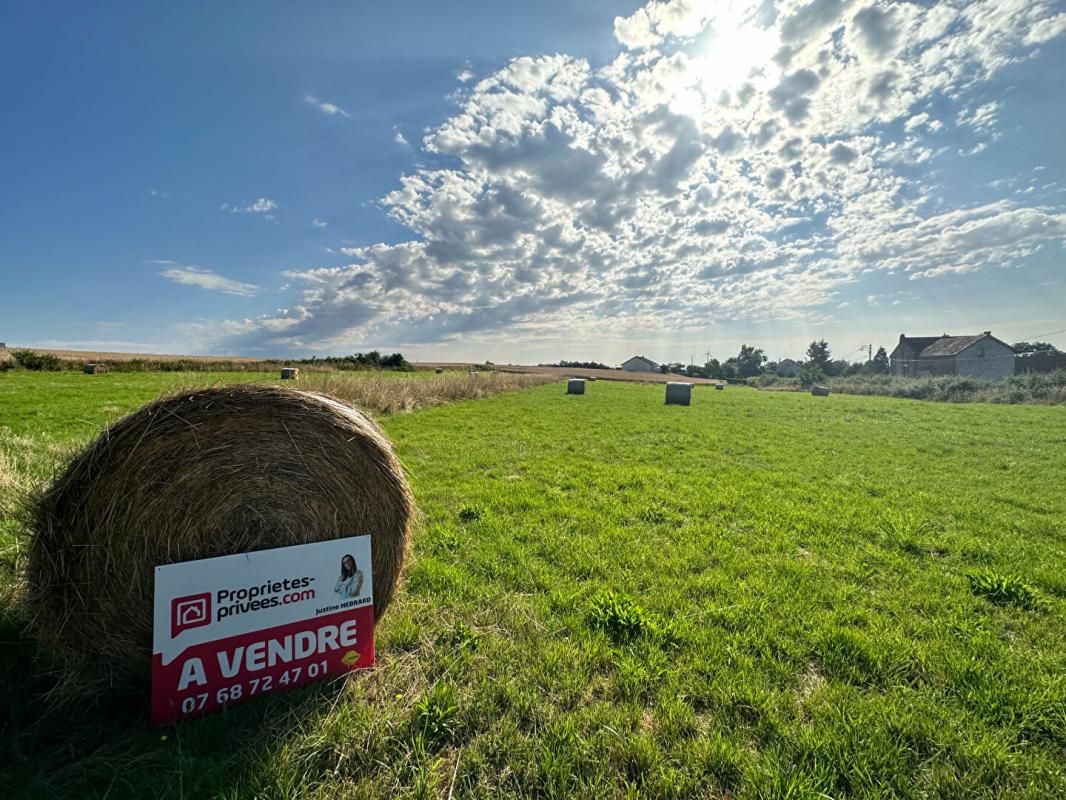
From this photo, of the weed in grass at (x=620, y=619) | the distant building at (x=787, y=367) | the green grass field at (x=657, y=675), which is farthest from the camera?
the distant building at (x=787, y=367)

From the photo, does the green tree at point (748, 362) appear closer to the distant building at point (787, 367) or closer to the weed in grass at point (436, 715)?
the distant building at point (787, 367)

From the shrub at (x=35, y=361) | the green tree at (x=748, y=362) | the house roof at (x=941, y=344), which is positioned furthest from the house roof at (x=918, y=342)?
the shrub at (x=35, y=361)

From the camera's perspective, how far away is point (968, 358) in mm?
51469

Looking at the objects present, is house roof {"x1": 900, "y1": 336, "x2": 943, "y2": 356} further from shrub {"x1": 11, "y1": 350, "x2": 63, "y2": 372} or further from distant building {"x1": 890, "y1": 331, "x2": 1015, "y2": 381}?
shrub {"x1": 11, "y1": 350, "x2": 63, "y2": 372}

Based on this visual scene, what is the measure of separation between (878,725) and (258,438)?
12.8ft

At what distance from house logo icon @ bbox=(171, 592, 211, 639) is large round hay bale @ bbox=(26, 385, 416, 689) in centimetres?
31

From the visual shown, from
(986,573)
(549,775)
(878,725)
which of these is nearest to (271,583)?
(549,775)

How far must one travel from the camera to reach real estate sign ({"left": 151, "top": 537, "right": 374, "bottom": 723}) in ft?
7.46

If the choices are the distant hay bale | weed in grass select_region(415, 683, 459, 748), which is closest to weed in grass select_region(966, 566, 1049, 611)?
Answer: weed in grass select_region(415, 683, 459, 748)

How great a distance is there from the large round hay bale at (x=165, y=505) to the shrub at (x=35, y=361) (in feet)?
162

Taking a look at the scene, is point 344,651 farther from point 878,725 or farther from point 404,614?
point 878,725

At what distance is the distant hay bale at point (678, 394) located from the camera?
2328cm

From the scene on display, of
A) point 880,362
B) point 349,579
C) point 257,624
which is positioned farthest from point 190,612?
point 880,362

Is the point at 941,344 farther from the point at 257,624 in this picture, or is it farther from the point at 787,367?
the point at 257,624
